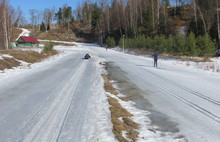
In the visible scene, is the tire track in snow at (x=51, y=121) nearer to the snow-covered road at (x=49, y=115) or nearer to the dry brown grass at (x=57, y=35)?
the snow-covered road at (x=49, y=115)

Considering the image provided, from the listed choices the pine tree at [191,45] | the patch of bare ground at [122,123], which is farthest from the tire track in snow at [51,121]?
the pine tree at [191,45]

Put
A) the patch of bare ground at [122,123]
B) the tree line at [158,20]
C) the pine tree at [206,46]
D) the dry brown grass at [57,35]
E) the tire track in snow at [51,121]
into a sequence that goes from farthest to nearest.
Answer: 1. the dry brown grass at [57,35]
2. the tree line at [158,20]
3. the pine tree at [206,46]
4. the patch of bare ground at [122,123]
5. the tire track in snow at [51,121]

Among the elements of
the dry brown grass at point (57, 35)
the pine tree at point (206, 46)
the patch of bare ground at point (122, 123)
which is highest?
A: the dry brown grass at point (57, 35)

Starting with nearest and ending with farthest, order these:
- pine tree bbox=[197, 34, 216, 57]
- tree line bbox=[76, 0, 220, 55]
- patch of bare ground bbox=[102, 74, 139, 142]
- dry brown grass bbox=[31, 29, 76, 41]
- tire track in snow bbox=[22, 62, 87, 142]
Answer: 1. tire track in snow bbox=[22, 62, 87, 142]
2. patch of bare ground bbox=[102, 74, 139, 142]
3. pine tree bbox=[197, 34, 216, 57]
4. tree line bbox=[76, 0, 220, 55]
5. dry brown grass bbox=[31, 29, 76, 41]

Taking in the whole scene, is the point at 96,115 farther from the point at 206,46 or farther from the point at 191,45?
the point at 206,46

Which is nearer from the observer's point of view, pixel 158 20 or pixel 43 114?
pixel 43 114

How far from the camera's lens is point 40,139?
4.37 m

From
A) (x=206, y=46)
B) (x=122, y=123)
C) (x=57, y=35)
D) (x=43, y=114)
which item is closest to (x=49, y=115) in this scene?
(x=43, y=114)

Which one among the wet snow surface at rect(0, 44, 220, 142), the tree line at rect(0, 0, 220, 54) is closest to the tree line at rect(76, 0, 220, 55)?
the tree line at rect(0, 0, 220, 54)

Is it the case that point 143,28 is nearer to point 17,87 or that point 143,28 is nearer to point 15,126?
point 17,87

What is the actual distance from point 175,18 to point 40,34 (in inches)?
2648

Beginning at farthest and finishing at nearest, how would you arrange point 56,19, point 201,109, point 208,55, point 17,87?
1. point 56,19
2. point 208,55
3. point 17,87
4. point 201,109

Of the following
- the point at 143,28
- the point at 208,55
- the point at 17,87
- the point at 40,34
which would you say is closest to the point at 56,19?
the point at 40,34

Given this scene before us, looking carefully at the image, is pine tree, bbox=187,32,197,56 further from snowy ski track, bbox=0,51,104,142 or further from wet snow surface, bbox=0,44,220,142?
snowy ski track, bbox=0,51,104,142
